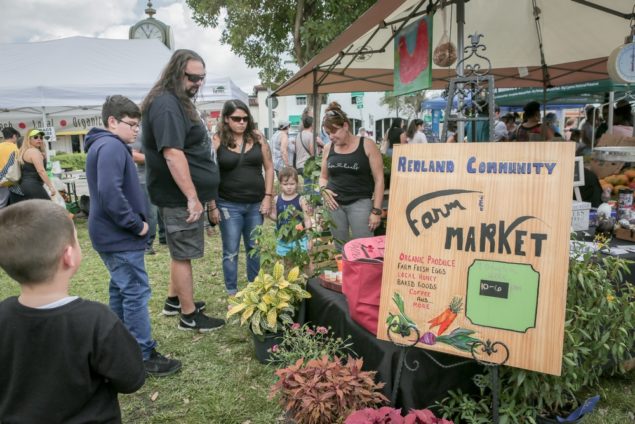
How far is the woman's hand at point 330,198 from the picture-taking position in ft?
11.7

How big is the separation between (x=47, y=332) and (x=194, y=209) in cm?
183

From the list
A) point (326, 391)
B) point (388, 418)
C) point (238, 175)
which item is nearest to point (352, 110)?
point (238, 175)

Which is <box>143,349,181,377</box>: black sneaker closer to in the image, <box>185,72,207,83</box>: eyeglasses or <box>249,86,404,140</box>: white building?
<box>185,72,207,83</box>: eyeglasses

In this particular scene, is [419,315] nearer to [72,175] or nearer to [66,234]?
[66,234]

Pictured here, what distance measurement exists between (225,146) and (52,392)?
2.52 metres

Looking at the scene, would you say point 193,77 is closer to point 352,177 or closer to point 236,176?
point 236,176

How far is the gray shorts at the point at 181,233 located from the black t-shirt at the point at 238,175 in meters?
0.46

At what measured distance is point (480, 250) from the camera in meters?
1.65

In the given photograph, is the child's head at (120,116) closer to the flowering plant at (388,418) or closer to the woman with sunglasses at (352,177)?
the woman with sunglasses at (352,177)

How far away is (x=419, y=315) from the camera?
1.73 meters

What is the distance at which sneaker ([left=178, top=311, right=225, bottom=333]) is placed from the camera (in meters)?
3.57

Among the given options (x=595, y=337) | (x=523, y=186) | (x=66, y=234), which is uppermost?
(x=523, y=186)

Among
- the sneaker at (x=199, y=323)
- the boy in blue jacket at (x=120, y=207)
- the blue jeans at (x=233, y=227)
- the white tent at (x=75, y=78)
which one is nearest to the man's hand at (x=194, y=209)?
the boy in blue jacket at (x=120, y=207)

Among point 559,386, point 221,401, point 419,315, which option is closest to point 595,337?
point 559,386
